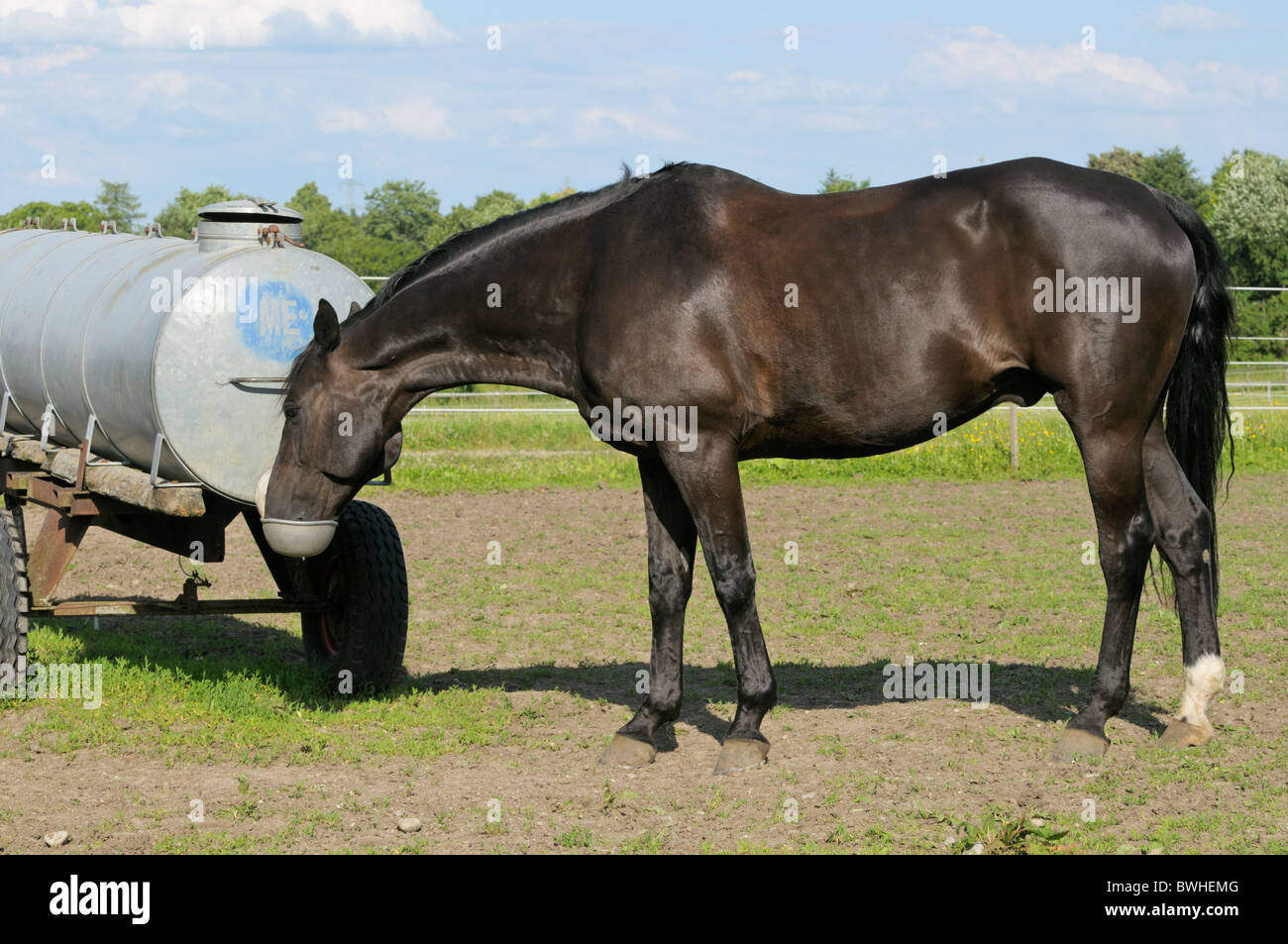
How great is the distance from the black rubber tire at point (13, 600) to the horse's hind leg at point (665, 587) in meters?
3.19

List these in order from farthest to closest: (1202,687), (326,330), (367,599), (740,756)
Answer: (367,599) < (326,330) < (1202,687) < (740,756)

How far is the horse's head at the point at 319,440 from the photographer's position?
596 cm

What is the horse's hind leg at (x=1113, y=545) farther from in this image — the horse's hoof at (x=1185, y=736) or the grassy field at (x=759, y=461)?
the grassy field at (x=759, y=461)

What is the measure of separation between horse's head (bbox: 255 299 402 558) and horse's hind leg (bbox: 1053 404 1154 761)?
3078mm

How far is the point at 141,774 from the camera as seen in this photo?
5.73 meters

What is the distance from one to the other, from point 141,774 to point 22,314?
10.2 feet

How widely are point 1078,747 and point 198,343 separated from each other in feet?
14.4

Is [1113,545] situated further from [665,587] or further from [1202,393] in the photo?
[665,587]

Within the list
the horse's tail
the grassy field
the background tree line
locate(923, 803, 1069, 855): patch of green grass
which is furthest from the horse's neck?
the background tree line

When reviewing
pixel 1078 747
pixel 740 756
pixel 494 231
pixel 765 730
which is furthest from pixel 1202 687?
pixel 494 231

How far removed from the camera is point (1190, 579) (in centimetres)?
580

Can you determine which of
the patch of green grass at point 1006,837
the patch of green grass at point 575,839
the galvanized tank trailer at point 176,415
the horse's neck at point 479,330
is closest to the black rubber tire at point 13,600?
the galvanized tank trailer at point 176,415

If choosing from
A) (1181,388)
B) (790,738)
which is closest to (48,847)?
(790,738)

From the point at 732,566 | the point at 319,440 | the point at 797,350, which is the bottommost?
the point at 732,566
